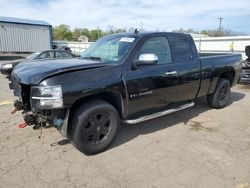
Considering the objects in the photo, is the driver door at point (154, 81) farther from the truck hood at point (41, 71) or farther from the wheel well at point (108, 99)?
the truck hood at point (41, 71)

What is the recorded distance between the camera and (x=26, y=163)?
3.63 meters

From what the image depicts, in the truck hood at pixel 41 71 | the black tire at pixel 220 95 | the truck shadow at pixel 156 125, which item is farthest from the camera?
the black tire at pixel 220 95

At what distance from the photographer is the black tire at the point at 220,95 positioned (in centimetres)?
634

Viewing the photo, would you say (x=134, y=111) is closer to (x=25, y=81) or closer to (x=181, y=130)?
(x=181, y=130)

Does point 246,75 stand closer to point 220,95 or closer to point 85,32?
point 220,95

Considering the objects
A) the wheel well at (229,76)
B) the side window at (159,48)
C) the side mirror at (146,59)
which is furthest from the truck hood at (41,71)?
the wheel well at (229,76)

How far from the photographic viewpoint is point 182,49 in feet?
16.9

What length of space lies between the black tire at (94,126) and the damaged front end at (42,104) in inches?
7.7

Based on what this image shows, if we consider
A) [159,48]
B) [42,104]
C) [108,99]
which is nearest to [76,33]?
[159,48]

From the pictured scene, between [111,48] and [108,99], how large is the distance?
1.06 metres

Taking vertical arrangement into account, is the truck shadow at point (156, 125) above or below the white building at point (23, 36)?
below

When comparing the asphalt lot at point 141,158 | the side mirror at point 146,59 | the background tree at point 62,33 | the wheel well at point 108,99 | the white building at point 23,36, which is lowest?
the asphalt lot at point 141,158

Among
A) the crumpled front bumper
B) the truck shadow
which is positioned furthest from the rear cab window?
the crumpled front bumper

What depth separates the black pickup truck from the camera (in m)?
3.43
